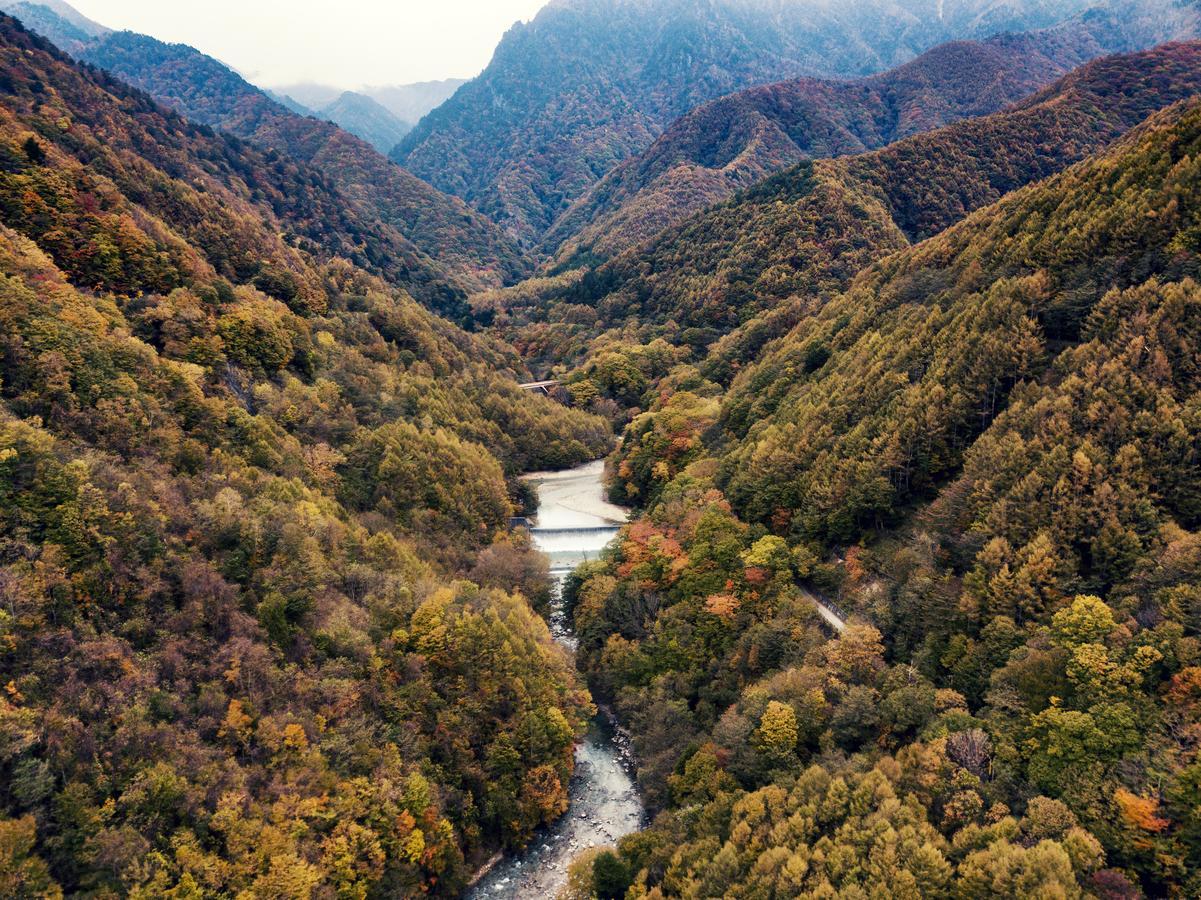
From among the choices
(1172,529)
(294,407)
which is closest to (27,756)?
(294,407)

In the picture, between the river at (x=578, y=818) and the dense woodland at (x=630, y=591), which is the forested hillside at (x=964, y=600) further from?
the river at (x=578, y=818)

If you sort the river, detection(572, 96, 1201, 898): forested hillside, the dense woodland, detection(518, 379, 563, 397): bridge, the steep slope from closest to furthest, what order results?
detection(572, 96, 1201, 898): forested hillside → the dense woodland → the river → detection(518, 379, 563, 397): bridge → the steep slope

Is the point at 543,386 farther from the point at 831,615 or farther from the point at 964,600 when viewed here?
the point at 964,600

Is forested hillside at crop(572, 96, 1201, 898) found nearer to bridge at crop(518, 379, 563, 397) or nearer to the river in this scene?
the river

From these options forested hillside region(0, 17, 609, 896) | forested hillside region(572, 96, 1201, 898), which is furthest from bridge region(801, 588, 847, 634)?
forested hillside region(0, 17, 609, 896)

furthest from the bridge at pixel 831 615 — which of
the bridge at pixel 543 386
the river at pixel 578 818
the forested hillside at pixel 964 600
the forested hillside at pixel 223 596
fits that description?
the bridge at pixel 543 386
